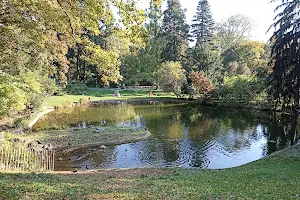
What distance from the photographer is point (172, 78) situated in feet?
152

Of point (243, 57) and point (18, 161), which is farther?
point (243, 57)

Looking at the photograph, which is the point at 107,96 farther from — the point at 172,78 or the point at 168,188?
the point at 168,188

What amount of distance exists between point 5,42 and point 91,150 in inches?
358

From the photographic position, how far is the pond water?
645 inches

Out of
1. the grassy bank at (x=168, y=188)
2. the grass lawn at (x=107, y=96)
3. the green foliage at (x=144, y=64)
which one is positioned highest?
the green foliage at (x=144, y=64)

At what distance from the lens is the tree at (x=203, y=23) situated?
62.5m

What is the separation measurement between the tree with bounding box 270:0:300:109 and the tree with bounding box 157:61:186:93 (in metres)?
16.6

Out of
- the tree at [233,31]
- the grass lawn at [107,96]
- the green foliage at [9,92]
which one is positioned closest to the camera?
the green foliage at [9,92]

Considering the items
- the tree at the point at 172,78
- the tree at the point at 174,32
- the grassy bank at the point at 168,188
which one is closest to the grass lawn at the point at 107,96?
the tree at the point at 172,78

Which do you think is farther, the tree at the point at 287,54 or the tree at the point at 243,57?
the tree at the point at 243,57

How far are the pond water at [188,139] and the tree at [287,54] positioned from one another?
3.18 meters

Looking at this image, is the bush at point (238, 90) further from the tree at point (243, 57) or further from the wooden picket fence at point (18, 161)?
the wooden picket fence at point (18, 161)

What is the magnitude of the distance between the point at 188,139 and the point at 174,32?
39590 millimetres

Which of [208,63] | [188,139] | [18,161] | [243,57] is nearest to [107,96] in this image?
[208,63]
